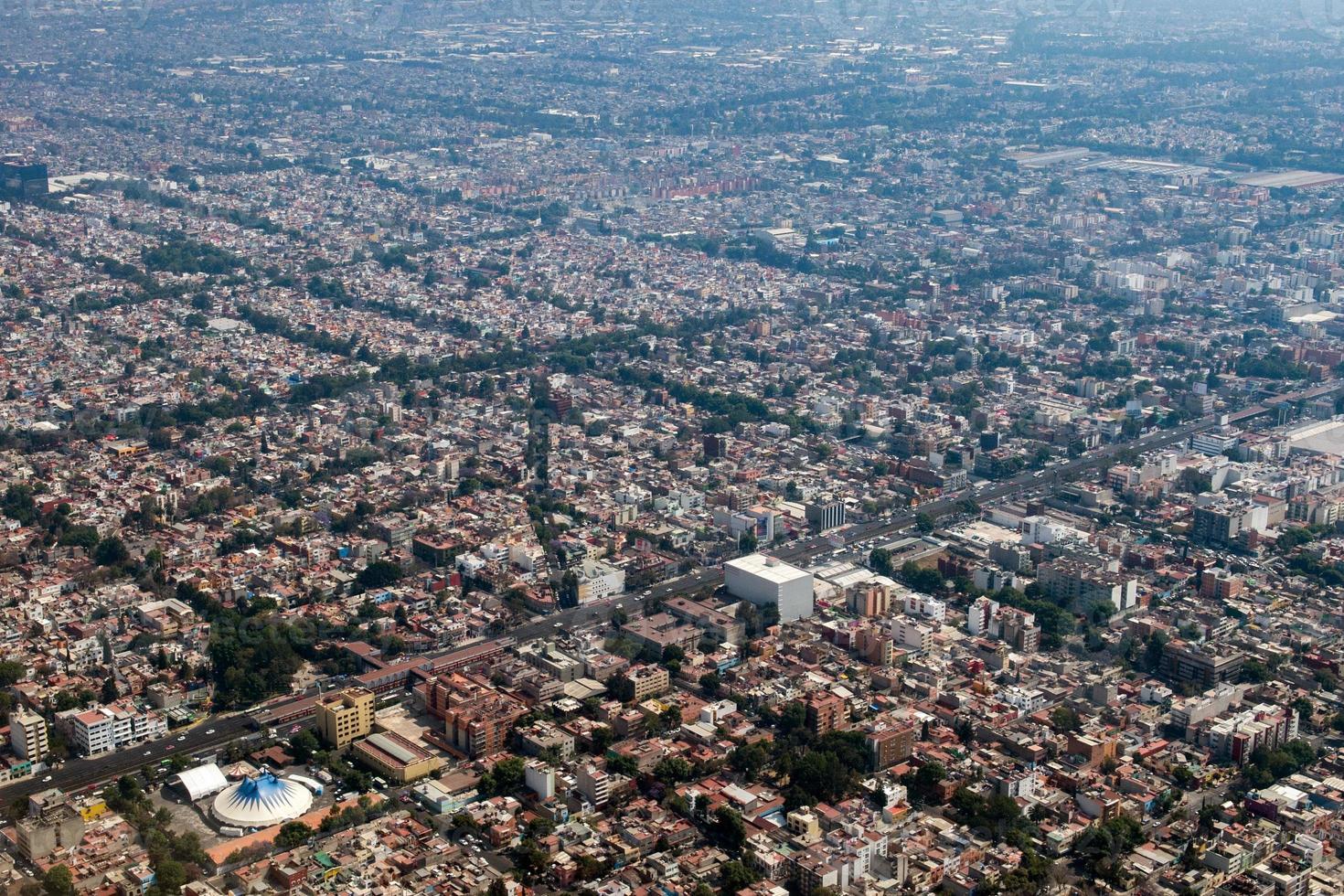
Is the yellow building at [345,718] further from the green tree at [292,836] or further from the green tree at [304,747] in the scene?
the green tree at [292,836]

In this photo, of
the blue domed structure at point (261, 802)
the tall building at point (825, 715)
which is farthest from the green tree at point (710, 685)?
the blue domed structure at point (261, 802)

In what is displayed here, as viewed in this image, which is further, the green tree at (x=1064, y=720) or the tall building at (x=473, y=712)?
the green tree at (x=1064, y=720)

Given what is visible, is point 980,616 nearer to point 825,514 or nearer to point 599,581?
point 825,514

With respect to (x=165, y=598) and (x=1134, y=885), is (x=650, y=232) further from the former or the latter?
(x=1134, y=885)

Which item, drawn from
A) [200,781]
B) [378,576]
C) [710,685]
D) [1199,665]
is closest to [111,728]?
[200,781]

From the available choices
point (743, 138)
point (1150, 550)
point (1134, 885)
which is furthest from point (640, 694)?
point (743, 138)

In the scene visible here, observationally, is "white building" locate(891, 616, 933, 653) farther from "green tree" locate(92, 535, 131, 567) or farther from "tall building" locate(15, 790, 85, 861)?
"green tree" locate(92, 535, 131, 567)
